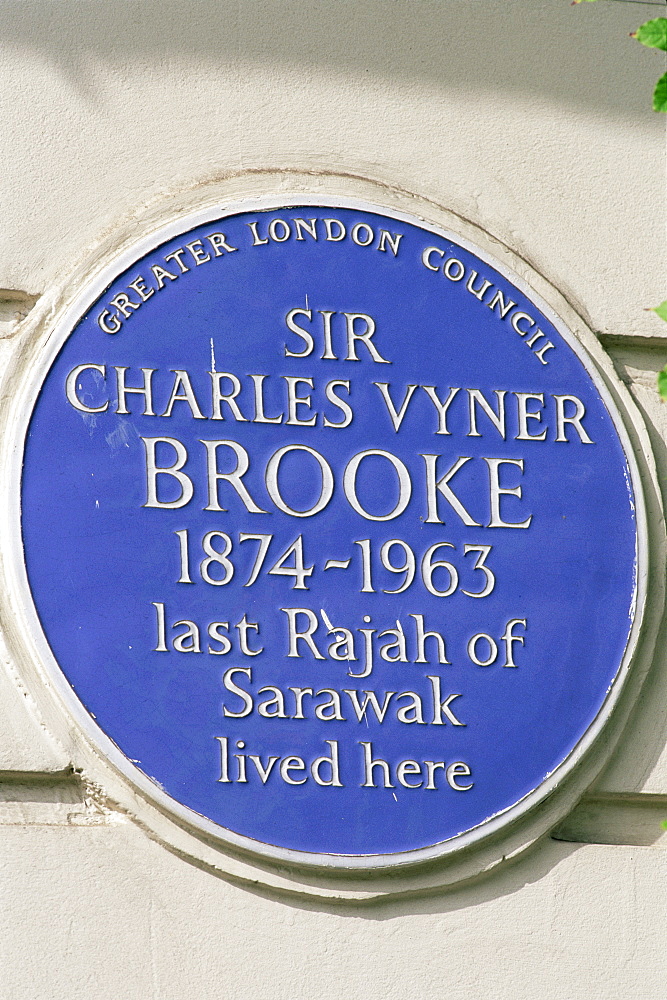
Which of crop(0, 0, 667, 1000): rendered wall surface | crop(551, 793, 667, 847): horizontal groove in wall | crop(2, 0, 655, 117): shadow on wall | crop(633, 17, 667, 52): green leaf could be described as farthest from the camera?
crop(2, 0, 655, 117): shadow on wall

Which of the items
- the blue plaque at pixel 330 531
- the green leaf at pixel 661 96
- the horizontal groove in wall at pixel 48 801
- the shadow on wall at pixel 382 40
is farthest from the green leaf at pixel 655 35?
the horizontal groove in wall at pixel 48 801

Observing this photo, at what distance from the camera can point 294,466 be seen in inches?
186

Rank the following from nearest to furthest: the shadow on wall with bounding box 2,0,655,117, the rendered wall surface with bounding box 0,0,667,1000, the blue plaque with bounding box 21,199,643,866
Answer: the rendered wall surface with bounding box 0,0,667,1000
the blue plaque with bounding box 21,199,643,866
the shadow on wall with bounding box 2,0,655,117

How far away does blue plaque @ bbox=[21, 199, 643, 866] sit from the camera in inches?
177

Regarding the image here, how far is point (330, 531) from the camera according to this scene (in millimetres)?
4711

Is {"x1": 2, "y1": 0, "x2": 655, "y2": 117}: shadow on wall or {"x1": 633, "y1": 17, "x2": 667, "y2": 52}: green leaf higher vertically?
{"x1": 2, "y1": 0, "x2": 655, "y2": 117}: shadow on wall

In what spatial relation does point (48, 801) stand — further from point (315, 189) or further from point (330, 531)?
point (315, 189)

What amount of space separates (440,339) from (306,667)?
35.9 inches

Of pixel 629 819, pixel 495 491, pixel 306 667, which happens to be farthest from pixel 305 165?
pixel 629 819

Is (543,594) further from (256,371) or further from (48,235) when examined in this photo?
(48,235)

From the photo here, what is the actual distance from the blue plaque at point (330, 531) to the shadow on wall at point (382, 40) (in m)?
0.48

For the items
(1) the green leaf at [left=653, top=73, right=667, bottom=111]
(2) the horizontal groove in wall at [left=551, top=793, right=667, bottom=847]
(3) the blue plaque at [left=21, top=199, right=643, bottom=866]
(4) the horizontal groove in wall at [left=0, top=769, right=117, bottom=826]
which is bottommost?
(2) the horizontal groove in wall at [left=551, top=793, right=667, bottom=847]

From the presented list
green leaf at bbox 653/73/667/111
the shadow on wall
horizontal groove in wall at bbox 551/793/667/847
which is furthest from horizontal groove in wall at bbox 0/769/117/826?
green leaf at bbox 653/73/667/111

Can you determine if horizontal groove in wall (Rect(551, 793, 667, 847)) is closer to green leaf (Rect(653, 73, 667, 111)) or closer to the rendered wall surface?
the rendered wall surface
